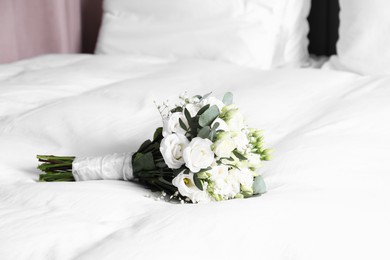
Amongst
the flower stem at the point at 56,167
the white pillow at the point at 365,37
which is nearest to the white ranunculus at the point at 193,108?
the flower stem at the point at 56,167

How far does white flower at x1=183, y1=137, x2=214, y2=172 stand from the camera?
1104 millimetres

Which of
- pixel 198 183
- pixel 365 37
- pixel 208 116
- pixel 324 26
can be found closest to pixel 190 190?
pixel 198 183

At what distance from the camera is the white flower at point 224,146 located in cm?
111

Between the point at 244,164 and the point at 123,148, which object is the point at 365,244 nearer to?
the point at 244,164

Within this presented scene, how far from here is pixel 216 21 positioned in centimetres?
216

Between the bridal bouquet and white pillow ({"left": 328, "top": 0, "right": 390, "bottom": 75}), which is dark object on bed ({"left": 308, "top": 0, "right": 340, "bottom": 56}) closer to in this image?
white pillow ({"left": 328, "top": 0, "right": 390, "bottom": 75})

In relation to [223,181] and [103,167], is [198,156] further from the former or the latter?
[103,167]

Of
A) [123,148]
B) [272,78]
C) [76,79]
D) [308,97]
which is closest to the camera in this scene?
[123,148]

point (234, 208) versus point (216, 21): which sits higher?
point (216, 21)

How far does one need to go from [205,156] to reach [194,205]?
8 cm

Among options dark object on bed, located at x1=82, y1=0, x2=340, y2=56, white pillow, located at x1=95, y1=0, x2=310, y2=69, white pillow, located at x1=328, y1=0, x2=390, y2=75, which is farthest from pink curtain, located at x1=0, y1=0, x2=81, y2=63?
white pillow, located at x1=328, y1=0, x2=390, y2=75

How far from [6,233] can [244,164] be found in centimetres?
40

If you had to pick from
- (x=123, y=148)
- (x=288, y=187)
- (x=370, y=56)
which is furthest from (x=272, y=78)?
(x=288, y=187)

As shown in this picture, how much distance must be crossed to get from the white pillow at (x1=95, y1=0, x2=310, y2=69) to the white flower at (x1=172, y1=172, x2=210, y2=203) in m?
1.01
